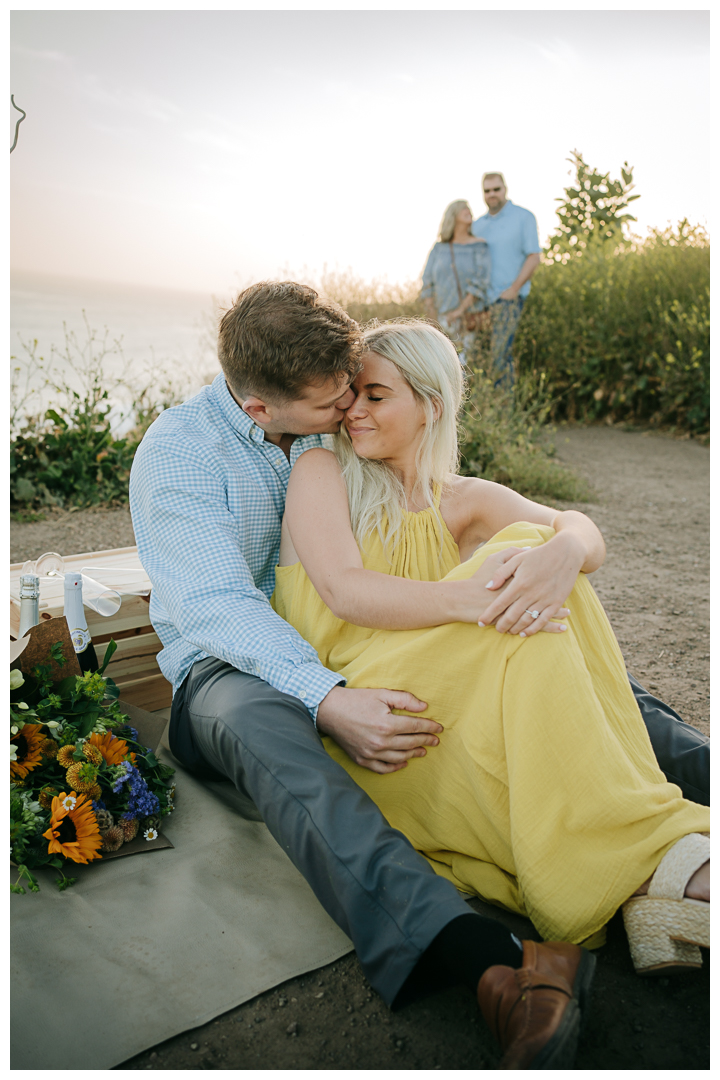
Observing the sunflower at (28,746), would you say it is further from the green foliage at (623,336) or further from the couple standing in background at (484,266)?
the green foliage at (623,336)

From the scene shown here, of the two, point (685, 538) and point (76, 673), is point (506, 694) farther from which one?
point (685, 538)

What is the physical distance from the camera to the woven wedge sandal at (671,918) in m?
1.54

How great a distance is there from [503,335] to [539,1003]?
22.7ft

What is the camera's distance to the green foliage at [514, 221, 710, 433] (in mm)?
8312

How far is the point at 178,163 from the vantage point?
30.7ft

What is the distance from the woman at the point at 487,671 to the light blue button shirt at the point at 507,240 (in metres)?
5.63

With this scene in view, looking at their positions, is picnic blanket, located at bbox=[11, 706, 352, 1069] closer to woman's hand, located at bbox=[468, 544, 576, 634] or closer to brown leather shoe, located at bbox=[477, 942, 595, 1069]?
brown leather shoe, located at bbox=[477, 942, 595, 1069]

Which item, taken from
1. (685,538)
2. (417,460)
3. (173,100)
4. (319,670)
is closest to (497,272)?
(685,538)

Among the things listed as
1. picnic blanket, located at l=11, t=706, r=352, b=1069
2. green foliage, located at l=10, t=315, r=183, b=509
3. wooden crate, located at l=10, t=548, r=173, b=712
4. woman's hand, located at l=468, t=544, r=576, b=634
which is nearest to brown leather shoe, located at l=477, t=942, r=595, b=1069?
picnic blanket, located at l=11, t=706, r=352, b=1069

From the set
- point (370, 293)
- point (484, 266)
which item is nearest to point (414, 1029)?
point (484, 266)

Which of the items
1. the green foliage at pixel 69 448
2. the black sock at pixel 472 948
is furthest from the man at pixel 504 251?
the black sock at pixel 472 948

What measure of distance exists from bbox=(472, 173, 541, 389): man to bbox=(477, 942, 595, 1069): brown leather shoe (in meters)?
6.34

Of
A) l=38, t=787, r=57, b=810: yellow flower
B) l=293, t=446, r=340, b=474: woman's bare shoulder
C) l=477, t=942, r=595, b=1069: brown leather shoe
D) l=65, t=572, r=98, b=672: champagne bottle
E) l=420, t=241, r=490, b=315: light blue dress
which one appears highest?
l=420, t=241, r=490, b=315: light blue dress

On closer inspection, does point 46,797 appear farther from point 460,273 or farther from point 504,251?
point 504,251
